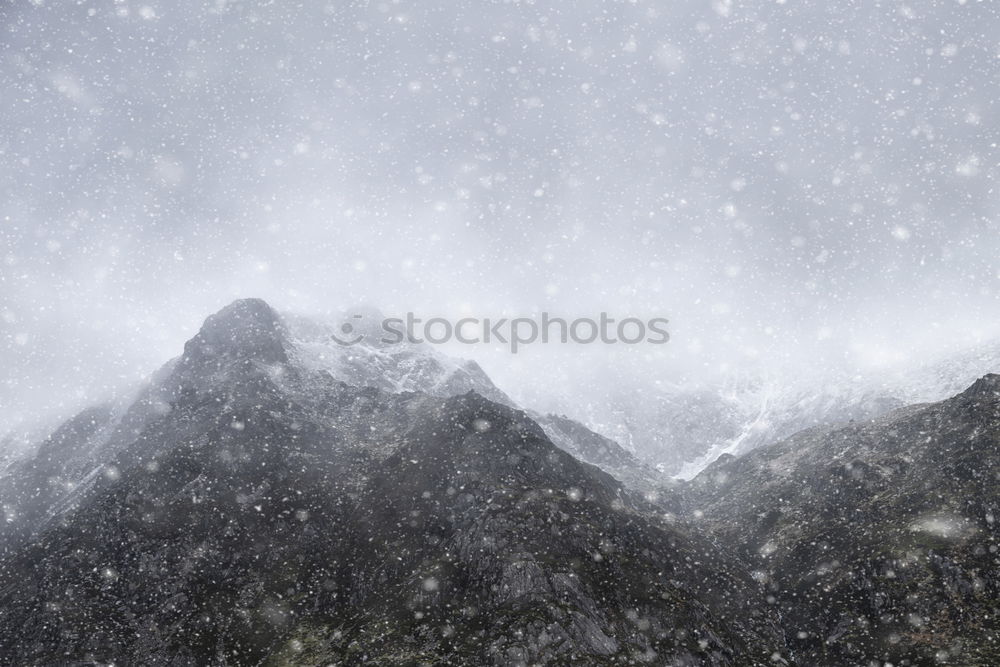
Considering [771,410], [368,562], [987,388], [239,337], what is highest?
[239,337]

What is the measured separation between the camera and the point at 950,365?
11525cm

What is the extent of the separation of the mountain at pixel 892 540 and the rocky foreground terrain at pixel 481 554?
15cm

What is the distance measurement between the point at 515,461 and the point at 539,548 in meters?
11.2

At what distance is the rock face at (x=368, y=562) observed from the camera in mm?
29797

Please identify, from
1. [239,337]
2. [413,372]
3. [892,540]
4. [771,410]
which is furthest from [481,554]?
[771,410]

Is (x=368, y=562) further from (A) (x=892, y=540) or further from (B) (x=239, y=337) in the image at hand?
(B) (x=239, y=337)

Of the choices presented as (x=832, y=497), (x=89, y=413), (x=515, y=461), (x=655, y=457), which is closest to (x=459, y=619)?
(x=515, y=461)

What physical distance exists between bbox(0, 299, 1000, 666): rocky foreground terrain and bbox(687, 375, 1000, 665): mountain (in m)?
0.15

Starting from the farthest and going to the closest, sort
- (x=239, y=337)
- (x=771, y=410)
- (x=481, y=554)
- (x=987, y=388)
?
(x=771, y=410)
(x=239, y=337)
(x=987, y=388)
(x=481, y=554)

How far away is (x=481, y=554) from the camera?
3500cm

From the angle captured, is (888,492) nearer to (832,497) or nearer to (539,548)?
(832,497)

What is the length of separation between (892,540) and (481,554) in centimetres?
2775

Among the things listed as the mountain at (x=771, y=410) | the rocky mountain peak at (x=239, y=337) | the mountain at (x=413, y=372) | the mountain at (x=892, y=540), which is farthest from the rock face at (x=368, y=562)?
the mountain at (x=771, y=410)

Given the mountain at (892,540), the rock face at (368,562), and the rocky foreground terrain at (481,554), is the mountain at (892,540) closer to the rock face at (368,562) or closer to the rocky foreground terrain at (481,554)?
the rocky foreground terrain at (481,554)
